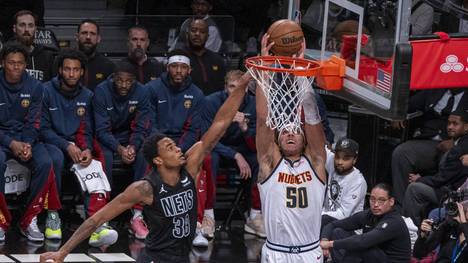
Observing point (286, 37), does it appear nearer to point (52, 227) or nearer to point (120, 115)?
point (120, 115)

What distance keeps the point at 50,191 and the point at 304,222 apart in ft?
12.2

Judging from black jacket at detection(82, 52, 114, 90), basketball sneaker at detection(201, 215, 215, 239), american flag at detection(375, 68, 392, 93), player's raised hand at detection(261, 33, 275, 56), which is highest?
player's raised hand at detection(261, 33, 275, 56)

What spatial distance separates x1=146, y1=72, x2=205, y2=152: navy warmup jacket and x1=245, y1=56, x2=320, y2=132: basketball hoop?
113 inches

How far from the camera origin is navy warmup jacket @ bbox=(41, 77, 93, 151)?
12883 mm

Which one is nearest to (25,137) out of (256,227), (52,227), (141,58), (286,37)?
(52,227)

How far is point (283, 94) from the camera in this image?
10.2 meters

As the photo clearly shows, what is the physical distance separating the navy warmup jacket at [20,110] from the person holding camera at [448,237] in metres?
4.20

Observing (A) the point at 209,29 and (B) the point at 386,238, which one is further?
(A) the point at 209,29

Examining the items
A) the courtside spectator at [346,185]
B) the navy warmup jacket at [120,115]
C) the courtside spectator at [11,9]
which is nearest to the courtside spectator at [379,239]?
the courtside spectator at [346,185]

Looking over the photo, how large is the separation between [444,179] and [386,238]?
4.92 ft

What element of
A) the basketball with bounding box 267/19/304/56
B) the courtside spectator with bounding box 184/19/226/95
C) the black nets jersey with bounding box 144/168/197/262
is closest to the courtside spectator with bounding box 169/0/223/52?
the courtside spectator with bounding box 184/19/226/95

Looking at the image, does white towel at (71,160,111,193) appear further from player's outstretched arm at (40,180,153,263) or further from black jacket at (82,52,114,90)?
player's outstretched arm at (40,180,153,263)

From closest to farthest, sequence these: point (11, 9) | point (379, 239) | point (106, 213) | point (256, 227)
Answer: point (106, 213) → point (379, 239) → point (256, 227) → point (11, 9)

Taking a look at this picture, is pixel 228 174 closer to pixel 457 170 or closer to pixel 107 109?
pixel 107 109
